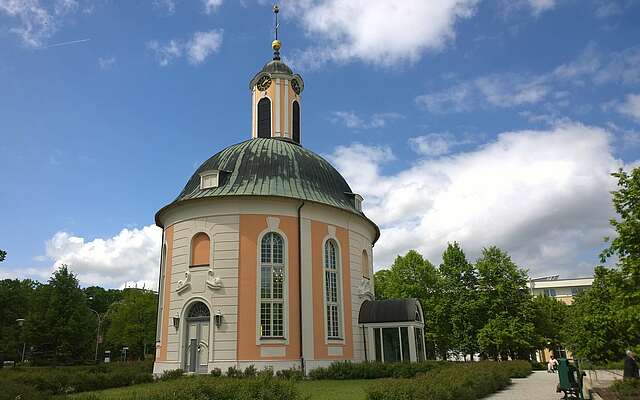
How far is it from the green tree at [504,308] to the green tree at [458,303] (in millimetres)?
766

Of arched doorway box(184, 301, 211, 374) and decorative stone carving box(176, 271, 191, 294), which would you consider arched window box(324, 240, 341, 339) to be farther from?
decorative stone carving box(176, 271, 191, 294)

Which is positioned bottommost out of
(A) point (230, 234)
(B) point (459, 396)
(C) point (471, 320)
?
(B) point (459, 396)

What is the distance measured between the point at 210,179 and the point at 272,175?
3.35 metres

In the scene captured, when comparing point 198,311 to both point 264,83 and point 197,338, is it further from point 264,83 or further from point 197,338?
point 264,83

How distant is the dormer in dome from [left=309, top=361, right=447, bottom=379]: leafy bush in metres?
16.2

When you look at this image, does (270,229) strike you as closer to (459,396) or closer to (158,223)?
(158,223)

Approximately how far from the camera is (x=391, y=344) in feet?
89.0

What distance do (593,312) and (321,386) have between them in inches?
1074

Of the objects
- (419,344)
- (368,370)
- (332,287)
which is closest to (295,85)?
(332,287)

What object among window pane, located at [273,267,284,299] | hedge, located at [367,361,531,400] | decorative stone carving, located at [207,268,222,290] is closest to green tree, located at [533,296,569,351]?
window pane, located at [273,267,284,299]

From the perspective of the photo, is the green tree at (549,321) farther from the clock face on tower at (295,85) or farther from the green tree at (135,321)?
the green tree at (135,321)

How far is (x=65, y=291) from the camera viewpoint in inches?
1815

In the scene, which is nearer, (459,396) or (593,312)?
(459,396)

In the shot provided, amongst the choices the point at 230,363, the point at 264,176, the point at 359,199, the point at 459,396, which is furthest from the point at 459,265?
the point at 459,396
